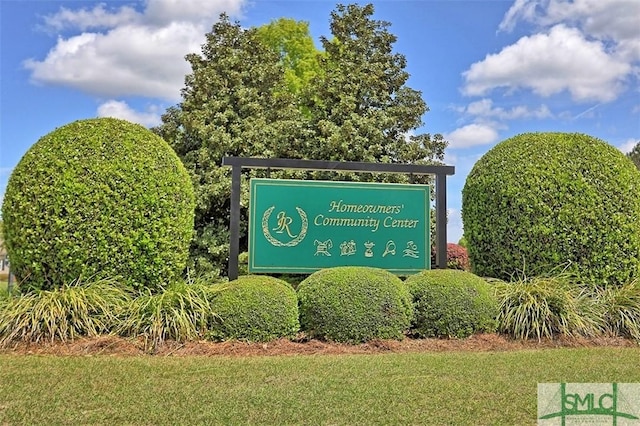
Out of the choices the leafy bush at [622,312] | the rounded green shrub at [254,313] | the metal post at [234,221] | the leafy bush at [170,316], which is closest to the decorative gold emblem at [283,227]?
the metal post at [234,221]

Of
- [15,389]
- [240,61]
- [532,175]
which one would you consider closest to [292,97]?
[240,61]

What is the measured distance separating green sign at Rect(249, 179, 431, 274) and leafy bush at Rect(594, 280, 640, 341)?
2430 millimetres

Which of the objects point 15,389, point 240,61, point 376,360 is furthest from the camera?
point 240,61

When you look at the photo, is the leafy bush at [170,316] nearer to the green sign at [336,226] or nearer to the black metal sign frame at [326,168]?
the black metal sign frame at [326,168]

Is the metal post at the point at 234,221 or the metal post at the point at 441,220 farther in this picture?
the metal post at the point at 441,220

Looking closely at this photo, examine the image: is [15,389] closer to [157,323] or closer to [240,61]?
[157,323]

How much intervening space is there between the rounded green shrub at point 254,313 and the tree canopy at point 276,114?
647 centimetres

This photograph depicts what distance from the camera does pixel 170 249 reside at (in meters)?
7.30

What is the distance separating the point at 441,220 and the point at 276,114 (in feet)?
24.3

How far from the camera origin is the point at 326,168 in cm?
827

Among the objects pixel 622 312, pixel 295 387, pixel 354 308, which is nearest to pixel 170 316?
pixel 354 308

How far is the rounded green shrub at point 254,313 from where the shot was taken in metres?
6.38

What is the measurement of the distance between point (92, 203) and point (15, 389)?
286 centimetres

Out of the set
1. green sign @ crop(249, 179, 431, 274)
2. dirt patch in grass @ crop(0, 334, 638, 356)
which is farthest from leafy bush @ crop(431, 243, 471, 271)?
dirt patch in grass @ crop(0, 334, 638, 356)
